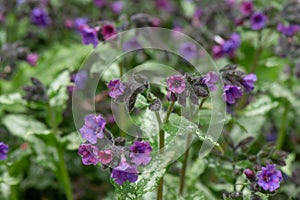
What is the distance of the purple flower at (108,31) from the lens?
2496 millimetres

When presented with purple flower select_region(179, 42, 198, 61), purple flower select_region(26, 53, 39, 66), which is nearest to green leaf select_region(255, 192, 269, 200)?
purple flower select_region(179, 42, 198, 61)

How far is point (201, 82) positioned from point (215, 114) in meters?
0.40

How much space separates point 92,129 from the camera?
185cm

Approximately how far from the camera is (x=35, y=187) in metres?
2.98

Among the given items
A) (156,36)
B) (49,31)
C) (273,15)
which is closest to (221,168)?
(273,15)

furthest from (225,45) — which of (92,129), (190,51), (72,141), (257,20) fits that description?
(92,129)

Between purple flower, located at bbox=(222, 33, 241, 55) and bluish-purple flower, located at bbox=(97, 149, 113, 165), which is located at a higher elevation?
purple flower, located at bbox=(222, 33, 241, 55)

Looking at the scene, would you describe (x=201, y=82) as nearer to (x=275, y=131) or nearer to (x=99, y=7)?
(x=275, y=131)

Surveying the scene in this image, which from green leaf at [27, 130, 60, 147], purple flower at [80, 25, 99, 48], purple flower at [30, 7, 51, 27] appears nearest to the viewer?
purple flower at [80, 25, 99, 48]

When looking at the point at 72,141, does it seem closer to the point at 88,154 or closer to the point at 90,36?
the point at 90,36

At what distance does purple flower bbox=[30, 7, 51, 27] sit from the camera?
3.57 meters

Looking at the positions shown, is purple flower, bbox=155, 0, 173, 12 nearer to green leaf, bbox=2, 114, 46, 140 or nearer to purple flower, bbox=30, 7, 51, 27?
purple flower, bbox=30, 7, 51, 27

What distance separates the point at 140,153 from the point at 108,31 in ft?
2.92

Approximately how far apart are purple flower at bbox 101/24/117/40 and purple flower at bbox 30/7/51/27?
1.19 metres
